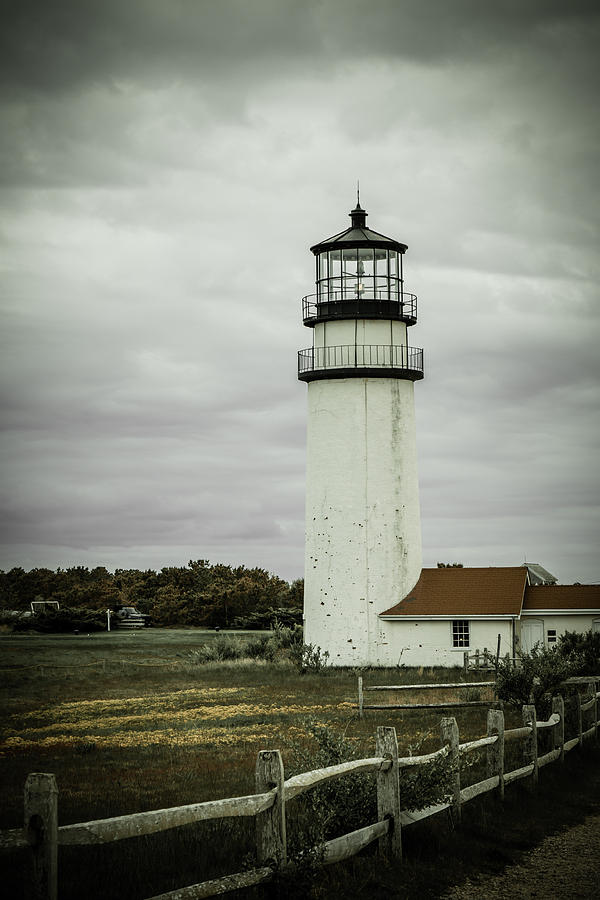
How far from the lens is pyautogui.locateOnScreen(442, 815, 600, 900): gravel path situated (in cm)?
902

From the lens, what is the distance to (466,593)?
3725 cm

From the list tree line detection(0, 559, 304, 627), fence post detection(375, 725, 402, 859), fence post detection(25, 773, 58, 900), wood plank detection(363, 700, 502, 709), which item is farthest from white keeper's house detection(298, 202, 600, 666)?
fence post detection(25, 773, 58, 900)

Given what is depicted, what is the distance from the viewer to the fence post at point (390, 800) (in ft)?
31.8

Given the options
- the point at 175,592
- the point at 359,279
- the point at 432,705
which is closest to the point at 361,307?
the point at 359,279

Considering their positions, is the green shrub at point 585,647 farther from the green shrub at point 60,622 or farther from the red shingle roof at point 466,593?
the green shrub at point 60,622

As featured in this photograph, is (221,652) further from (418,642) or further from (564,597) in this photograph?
(564,597)

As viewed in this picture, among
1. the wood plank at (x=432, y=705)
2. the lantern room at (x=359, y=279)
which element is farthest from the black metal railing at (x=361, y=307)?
the wood plank at (x=432, y=705)

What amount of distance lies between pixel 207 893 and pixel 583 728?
12.4 metres

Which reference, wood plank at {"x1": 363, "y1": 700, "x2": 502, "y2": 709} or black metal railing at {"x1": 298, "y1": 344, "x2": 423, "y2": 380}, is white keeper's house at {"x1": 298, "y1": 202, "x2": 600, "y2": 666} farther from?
wood plank at {"x1": 363, "y1": 700, "x2": 502, "y2": 709}

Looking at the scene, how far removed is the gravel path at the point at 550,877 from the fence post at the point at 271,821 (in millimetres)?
1909

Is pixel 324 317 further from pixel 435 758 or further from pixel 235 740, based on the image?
pixel 435 758

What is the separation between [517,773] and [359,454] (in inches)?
936

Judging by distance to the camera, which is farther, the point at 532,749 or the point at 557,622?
the point at 557,622

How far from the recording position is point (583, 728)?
18047 millimetres
